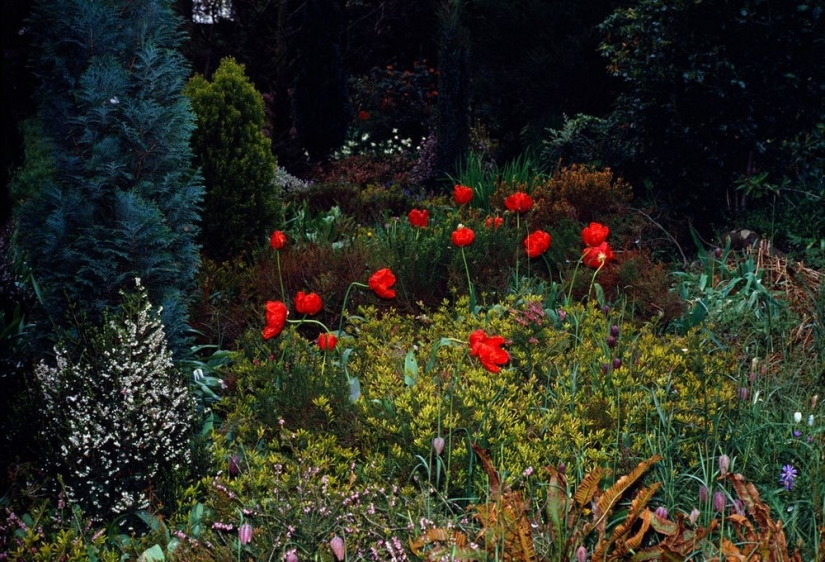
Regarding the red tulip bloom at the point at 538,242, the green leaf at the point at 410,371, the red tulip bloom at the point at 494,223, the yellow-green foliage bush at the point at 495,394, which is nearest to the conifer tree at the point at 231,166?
the red tulip bloom at the point at 494,223

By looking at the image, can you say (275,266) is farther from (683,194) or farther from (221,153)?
(683,194)

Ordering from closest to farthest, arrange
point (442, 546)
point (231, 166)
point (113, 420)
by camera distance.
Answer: point (442, 546) < point (113, 420) < point (231, 166)

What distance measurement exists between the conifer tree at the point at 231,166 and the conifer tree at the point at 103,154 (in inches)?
82.5

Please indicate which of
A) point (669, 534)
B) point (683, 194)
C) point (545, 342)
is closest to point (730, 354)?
point (545, 342)

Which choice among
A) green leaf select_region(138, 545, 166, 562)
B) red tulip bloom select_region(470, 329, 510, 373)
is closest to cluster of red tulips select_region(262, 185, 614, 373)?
red tulip bloom select_region(470, 329, 510, 373)

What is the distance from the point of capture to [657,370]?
392cm

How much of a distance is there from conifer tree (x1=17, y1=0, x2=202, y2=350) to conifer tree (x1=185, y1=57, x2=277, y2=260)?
2.09 metres

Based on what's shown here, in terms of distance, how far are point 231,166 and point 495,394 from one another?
330cm

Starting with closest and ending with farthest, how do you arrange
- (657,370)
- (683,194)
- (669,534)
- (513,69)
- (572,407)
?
(669,534) → (572,407) → (657,370) → (683,194) → (513,69)

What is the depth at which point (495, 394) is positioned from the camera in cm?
357

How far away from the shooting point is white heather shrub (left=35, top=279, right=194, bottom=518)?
3.13 meters

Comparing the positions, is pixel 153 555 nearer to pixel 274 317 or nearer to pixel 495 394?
pixel 274 317

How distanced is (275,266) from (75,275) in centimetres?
182

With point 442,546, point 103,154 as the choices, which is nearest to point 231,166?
point 103,154
